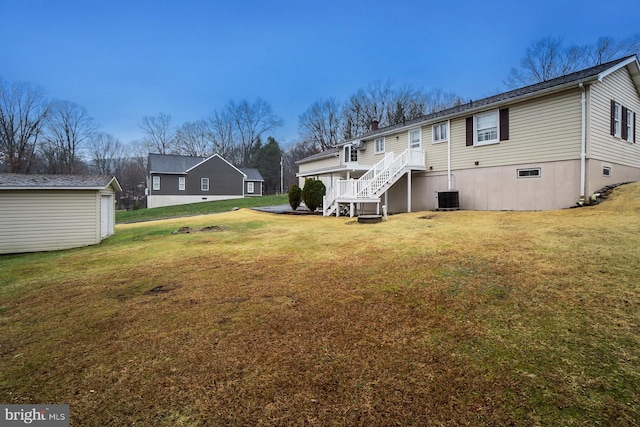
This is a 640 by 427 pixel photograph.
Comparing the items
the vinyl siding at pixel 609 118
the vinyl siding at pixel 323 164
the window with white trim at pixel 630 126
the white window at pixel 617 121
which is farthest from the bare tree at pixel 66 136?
the window with white trim at pixel 630 126

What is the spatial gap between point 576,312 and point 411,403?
2.59 metres

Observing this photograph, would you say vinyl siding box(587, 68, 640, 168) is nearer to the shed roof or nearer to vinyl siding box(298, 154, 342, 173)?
the shed roof

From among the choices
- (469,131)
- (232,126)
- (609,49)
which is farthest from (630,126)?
(232,126)

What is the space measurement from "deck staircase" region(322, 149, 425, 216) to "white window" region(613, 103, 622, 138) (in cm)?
736

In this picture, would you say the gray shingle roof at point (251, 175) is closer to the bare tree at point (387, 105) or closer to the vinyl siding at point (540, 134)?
the bare tree at point (387, 105)

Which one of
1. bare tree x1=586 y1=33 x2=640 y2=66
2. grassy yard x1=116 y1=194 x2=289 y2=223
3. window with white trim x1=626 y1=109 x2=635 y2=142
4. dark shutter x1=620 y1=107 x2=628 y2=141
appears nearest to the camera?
dark shutter x1=620 y1=107 x2=628 y2=141

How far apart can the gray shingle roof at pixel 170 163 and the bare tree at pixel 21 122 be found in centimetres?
1272

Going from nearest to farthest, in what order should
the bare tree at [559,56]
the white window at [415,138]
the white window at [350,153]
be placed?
the white window at [415,138] < the white window at [350,153] < the bare tree at [559,56]

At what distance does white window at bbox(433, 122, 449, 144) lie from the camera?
1539cm

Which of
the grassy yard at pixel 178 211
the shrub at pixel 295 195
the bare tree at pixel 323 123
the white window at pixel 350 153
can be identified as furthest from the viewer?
the bare tree at pixel 323 123

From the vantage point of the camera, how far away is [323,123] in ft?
160

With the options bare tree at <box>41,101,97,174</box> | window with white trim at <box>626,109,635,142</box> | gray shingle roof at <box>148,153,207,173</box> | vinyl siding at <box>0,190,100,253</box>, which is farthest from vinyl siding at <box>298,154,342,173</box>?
bare tree at <box>41,101,97,174</box>

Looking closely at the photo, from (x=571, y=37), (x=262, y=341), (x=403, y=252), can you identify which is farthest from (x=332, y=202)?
(x=571, y=37)

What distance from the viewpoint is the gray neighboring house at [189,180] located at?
3662 centimetres
